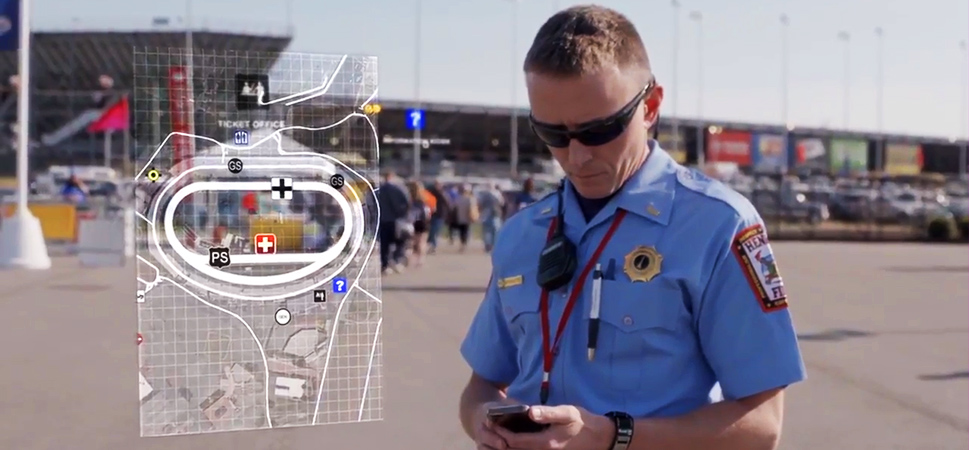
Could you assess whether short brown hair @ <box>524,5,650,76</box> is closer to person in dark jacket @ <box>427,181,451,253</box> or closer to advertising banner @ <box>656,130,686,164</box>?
person in dark jacket @ <box>427,181,451,253</box>

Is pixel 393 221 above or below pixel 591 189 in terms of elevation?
below

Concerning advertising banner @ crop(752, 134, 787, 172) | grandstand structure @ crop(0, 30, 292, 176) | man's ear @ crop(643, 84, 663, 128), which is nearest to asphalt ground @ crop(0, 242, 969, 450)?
man's ear @ crop(643, 84, 663, 128)

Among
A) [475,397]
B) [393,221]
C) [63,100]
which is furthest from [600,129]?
[63,100]

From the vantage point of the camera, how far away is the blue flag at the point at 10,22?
17188 mm

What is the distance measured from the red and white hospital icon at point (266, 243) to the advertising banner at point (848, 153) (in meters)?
71.7

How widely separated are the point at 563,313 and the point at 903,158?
79.4m

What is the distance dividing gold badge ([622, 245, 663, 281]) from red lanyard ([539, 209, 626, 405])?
0.07 m

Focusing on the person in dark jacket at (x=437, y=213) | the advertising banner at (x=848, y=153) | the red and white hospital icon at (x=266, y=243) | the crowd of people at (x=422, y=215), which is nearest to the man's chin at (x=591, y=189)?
the red and white hospital icon at (x=266, y=243)

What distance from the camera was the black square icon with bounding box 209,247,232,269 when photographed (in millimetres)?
2342

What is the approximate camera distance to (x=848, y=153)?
71.0 metres

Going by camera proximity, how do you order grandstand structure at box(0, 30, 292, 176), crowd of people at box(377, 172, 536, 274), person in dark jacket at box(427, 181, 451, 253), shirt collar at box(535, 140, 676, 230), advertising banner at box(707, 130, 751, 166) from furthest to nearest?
advertising banner at box(707, 130, 751, 166) < grandstand structure at box(0, 30, 292, 176) < person in dark jacket at box(427, 181, 451, 253) < crowd of people at box(377, 172, 536, 274) < shirt collar at box(535, 140, 676, 230)

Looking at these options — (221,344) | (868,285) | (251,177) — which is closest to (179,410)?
(221,344)

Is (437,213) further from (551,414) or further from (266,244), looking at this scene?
(551,414)

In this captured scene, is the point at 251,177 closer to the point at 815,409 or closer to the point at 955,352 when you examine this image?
the point at 815,409
